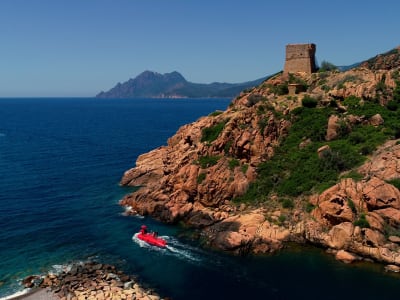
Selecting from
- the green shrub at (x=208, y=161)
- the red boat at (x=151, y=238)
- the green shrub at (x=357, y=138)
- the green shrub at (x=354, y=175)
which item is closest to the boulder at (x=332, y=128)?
the green shrub at (x=357, y=138)

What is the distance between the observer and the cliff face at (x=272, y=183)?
1654 inches

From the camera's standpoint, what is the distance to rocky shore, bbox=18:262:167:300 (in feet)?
113

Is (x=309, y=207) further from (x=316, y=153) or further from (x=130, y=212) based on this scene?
(x=130, y=212)

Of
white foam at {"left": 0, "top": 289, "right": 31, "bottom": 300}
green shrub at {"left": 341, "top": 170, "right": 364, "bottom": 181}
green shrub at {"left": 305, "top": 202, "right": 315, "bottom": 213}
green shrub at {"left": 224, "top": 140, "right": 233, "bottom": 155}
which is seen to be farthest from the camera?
green shrub at {"left": 224, "top": 140, "right": 233, "bottom": 155}

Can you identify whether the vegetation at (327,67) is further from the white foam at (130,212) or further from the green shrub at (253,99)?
the white foam at (130,212)

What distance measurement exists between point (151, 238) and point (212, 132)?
889 inches

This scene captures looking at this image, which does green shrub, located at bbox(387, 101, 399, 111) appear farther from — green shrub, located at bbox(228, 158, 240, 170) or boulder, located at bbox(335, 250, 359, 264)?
boulder, located at bbox(335, 250, 359, 264)

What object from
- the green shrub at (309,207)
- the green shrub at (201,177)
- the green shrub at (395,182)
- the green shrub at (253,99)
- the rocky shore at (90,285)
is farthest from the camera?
the green shrub at (253,99)

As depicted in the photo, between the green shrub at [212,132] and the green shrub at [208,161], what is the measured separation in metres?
3.91

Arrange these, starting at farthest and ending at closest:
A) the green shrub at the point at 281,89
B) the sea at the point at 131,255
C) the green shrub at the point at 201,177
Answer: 1. the green shrub at the point at 281,89
2. the green shrub at the point at 201,177
3. the sea at the point at 131,255

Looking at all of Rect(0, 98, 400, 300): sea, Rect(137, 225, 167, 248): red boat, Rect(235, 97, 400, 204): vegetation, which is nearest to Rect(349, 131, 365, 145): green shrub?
Rect(235, 97, 400, 204): vegetation

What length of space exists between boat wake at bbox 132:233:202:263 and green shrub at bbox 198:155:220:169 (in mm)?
13542

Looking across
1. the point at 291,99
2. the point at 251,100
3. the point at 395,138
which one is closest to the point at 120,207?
the point at 251,100

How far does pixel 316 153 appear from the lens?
5466cm
